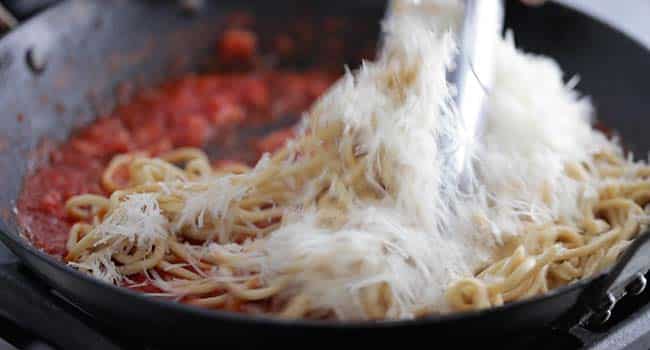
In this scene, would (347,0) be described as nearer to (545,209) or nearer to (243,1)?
(243,1)

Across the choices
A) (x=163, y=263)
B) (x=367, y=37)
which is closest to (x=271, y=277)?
(x=163, y=263)

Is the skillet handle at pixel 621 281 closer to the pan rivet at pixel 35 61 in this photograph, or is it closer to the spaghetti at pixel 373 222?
the spaghetti at pixel 373 222

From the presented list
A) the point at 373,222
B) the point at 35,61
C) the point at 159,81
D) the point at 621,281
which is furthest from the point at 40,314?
the point at 159,81

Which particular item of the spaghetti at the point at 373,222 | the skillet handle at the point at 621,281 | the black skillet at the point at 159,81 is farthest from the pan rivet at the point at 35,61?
the skillet handle at the point at 621,281

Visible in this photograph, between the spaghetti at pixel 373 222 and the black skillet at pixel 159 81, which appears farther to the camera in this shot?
the spaghetti at pixel 373 222

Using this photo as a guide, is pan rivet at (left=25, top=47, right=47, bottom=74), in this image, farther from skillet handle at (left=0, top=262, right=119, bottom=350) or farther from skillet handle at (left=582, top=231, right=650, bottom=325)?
skillet handle at (left=582, top=231, right=650, bottom=325)

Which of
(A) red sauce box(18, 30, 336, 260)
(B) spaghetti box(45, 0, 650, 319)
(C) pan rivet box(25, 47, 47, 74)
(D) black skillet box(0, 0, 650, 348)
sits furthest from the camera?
(C) pan rivet box(25, 47, 47, 74)

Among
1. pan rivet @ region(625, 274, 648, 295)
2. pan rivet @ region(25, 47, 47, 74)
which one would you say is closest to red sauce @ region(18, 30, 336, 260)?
pan rivet @ region(25, 47, 47, 74)
